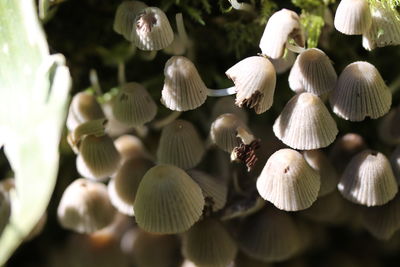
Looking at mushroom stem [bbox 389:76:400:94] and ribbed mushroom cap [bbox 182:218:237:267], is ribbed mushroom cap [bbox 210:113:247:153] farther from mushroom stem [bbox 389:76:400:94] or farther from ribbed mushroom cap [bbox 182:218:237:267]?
Result: mushroom stem [bbox 389:76:400:94]

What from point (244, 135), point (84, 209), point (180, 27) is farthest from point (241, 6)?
point (84, 209)

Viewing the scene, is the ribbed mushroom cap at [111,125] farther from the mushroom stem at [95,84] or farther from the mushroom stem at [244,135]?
the mushroom stem at [244,135]

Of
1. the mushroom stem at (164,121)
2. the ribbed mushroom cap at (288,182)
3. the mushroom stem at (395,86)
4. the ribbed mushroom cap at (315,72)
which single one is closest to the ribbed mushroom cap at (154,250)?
the mushroom stem at (164,121)

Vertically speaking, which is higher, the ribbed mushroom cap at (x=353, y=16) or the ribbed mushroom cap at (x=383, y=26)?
the ribbed mushroom cap at (x=353, y=16)

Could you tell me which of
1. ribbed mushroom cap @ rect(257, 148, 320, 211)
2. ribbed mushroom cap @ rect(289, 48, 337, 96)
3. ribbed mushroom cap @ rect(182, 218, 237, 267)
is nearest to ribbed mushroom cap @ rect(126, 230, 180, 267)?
ribbed mushroom cap @ rect(182, 218, 237, 267)

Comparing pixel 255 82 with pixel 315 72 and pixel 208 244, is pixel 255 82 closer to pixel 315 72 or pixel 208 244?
pixel 315 72

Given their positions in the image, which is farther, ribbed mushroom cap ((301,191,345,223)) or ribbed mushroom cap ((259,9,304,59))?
ribbed mushroom cap ((301,191,345,223))

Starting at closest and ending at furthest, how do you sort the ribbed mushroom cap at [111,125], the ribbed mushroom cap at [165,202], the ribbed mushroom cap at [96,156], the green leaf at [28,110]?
the green leaf at [28,110]
the ribbed mushroom cap at [165,202]
the ribbed mushroom cap at [96,156]
the ribbed mushroom cap at [111,125]
